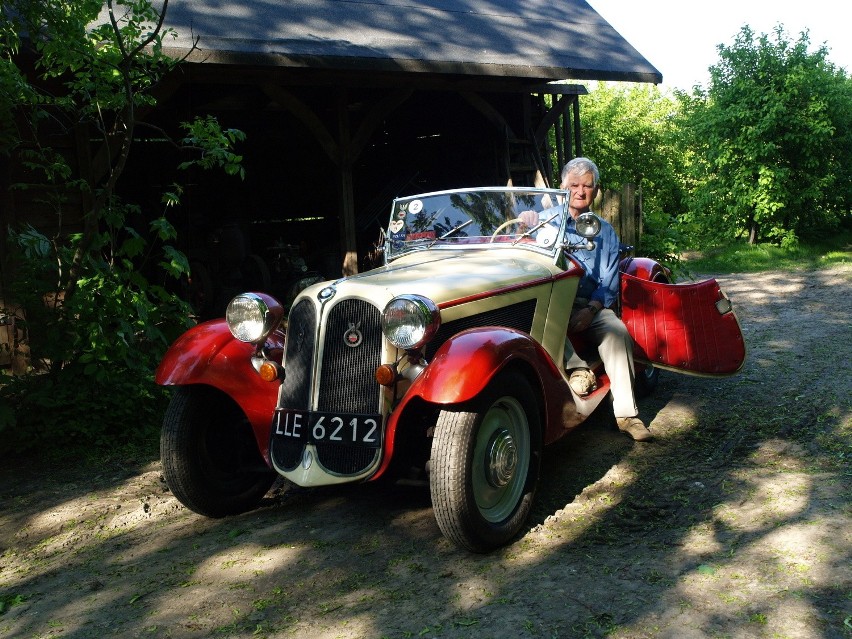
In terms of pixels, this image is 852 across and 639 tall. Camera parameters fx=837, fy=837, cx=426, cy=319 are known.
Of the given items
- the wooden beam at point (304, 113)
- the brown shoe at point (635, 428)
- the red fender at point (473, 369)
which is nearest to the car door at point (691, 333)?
the brown shoe at point (635, 428)

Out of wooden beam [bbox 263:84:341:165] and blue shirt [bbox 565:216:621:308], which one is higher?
wooden beam [bbox 263:84:341:165]

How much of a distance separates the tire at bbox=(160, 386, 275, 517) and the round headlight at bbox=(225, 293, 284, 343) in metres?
0.36

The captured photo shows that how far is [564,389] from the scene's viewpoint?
4.34 m

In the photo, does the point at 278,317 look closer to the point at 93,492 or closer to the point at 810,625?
the point at 93,492

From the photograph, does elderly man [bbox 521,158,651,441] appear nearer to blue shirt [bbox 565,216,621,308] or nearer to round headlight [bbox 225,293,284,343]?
blue shirt [bbox 565,216,621,308]

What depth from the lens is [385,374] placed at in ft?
12.2

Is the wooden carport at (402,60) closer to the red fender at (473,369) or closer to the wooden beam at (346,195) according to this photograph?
the wooden beam at (346,195)

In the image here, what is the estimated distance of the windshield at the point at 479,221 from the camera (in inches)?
192

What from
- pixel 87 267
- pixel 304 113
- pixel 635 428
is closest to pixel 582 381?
pixel 635 428

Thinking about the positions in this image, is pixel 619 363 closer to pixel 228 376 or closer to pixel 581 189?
pixel 581 189

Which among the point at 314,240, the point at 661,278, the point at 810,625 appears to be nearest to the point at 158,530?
the point at 810,625

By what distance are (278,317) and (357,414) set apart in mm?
766

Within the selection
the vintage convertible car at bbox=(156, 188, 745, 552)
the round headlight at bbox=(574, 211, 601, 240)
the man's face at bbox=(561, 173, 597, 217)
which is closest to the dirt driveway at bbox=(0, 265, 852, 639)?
the vintage convertible car at bbox=(156, 188, 745, 552)

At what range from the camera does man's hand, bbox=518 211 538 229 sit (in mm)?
4922
